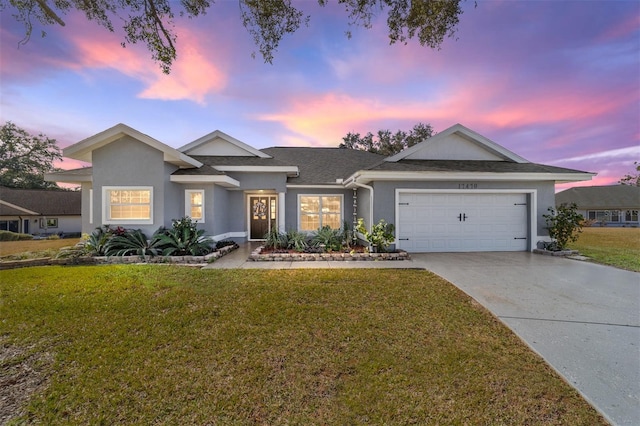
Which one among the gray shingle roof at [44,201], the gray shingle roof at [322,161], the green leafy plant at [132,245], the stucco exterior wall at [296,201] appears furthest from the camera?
the gray shingle roof at [44,201]

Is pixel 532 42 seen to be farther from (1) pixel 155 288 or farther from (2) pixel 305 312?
(1) pixel 155 288

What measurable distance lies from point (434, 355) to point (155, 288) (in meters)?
5.32

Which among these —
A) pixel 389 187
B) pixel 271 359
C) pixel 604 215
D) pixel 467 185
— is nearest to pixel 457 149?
pixel 467 185

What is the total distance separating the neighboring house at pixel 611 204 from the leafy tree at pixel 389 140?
19840 millimetres

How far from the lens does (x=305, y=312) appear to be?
→ 4.38 m

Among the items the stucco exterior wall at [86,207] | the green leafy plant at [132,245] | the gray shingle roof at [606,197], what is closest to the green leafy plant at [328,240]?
the green leafy plant at [132,245]

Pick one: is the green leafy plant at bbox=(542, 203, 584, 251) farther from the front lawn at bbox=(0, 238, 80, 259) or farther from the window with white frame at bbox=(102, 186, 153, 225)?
the front lawn at bbox=(0, 238, 80, 259)

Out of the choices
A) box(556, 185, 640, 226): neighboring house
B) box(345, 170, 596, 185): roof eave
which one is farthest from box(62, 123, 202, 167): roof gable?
box(556, 185, 640, 226): neighboring house

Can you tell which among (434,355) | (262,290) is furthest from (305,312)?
(434,355)

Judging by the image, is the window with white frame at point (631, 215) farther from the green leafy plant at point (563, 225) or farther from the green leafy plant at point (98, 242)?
the green leafy plant at point (98, 242)

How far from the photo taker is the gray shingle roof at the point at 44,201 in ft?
82.4

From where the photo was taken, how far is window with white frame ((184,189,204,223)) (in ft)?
33.5

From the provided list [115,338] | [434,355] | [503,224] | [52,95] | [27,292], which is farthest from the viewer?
[503,224]

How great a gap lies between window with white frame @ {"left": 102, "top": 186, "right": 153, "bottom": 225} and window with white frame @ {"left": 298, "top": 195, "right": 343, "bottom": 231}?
5.84m
